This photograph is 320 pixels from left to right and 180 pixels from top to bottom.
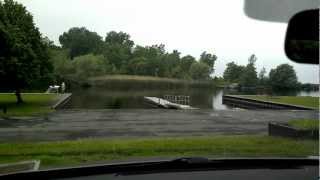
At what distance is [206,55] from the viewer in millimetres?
79188

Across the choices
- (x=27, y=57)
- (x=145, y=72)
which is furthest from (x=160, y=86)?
(x=27, y=57)

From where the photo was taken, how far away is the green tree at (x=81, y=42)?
4028 inches

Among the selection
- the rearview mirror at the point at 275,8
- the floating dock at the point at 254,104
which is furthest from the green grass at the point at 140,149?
the floating dock at the point at 254,104

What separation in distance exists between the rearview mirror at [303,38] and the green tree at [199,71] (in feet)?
241

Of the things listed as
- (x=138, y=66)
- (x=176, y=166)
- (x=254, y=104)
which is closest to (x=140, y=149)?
(x=176, y=166)

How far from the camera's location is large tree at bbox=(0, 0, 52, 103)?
31.8m

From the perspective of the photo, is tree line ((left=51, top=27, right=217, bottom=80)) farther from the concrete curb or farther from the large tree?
the concrete curb

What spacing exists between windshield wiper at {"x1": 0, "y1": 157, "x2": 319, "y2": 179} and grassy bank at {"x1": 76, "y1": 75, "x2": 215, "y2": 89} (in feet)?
249

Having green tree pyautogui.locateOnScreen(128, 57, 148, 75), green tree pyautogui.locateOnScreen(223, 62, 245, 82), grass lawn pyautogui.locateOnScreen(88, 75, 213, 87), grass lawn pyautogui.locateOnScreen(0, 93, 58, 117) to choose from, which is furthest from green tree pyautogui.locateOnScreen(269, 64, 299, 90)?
green tree pyautogui.locateOnScreen(128, 57, 148, 75)

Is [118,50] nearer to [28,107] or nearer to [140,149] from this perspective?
[28,107]

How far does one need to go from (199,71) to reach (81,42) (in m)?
34.6

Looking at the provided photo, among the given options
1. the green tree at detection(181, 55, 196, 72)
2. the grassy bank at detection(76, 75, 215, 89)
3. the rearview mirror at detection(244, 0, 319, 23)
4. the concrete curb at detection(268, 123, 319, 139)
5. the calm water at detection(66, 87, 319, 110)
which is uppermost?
the green tree at detection(181, 55, 196, 72)

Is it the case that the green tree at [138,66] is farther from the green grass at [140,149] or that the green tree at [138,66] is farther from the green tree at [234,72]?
the green grass at [140,149]

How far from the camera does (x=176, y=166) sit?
2.07 meters
